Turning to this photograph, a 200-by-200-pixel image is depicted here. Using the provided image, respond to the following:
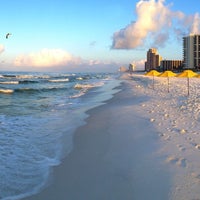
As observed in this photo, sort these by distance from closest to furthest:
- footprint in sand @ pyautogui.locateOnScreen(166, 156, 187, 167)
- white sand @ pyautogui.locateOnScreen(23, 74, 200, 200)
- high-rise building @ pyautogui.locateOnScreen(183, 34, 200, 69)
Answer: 1. white sand @ pyautogui.locateOnScreen(23, 74, 200, 200)
2. footprint in sand @ pyautogui.locateOnScreen(166, 156, 187, 167)
3. high-rise building @ pyautogui.locateOnScreen(183, 34, 200, 69)

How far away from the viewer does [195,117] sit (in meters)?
10.4

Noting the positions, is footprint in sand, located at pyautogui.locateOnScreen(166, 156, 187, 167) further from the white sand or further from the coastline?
the coastline

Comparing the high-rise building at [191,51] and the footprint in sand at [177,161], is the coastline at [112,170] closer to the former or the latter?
the footprint in sand at [177,161]

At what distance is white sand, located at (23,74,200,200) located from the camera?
4.82 m

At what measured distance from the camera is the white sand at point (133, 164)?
4.82 meters

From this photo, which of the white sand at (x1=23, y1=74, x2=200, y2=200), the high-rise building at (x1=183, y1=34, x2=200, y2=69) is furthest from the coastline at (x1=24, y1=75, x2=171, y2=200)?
the high-rise building at (x1=183, y1=34, x2=200, y2=69)

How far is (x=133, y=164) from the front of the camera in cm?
614

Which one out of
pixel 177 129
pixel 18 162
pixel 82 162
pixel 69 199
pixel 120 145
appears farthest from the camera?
pixel 177 129

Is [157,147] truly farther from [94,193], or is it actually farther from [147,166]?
[94,193]

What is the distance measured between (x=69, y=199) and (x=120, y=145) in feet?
11.0

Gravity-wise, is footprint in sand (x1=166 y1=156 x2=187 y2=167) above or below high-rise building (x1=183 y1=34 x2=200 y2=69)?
below

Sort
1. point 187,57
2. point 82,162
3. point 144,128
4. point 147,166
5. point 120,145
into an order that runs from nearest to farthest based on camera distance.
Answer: point 147,166, point 82,162, point 120,145, point 144,128, point 187,57

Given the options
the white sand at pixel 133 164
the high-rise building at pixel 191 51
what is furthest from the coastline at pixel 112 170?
the high-rise building at pixel 191 51

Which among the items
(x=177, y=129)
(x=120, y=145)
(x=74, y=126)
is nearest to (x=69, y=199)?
(x=120, y=145)
